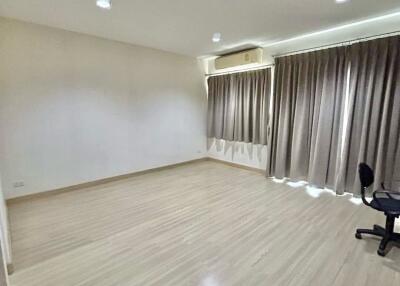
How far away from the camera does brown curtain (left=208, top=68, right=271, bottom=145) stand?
469 centimetres

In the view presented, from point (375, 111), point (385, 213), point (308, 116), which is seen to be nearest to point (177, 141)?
point (308, 116)

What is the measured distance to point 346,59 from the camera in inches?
136

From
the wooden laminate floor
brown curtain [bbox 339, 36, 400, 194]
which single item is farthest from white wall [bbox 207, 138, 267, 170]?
brown curtain [bbox 339, 36, 400, 194]

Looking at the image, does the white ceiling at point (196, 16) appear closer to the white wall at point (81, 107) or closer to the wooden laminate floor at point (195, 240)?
the white wall at point (81, 107)

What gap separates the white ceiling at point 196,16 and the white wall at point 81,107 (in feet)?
1.13

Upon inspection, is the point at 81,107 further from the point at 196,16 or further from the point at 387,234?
the point at 387,234

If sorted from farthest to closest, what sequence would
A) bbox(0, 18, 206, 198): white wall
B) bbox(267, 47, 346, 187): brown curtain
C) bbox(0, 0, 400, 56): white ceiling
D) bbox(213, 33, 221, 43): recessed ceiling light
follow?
bbox(213, 33, 221, 43): recessed ceiling light, bbox(267, 47, 346, 187): brown curtain, bbox(0, 18, 206, 198): white wall, bbox(0, 0, 400, 56): white ceiling

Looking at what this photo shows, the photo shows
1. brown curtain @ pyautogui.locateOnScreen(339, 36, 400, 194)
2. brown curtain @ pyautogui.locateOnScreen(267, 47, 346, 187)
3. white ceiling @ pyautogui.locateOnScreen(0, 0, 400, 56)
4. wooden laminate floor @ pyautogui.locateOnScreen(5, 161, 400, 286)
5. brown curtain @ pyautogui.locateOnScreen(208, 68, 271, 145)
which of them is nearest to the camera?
wooden laminate floor @ pyautogui.locateOnScreen(5, 161, 400, 286)

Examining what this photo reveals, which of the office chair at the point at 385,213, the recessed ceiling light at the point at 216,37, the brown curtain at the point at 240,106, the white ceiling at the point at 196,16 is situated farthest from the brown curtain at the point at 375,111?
the recessed ceiling light at the point at 216,37

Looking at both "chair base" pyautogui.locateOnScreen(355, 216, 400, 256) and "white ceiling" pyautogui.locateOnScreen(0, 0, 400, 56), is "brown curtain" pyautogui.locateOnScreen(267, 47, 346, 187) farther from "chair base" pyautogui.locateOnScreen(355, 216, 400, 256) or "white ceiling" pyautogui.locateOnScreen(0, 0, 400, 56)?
"chair base" pyautogui.locateOnScreen(355, 216, 400, 256)

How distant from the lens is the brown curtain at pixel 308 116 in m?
3.61

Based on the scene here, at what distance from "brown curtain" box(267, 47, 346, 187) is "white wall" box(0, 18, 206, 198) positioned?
88.8 inches

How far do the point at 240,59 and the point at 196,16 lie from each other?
75.2 inches

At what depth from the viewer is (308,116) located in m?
3.93
